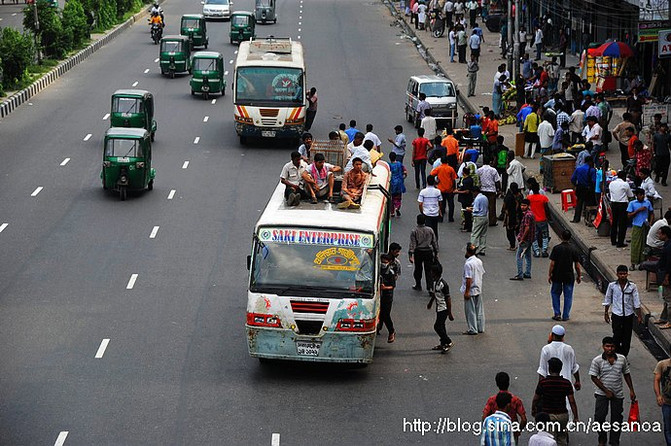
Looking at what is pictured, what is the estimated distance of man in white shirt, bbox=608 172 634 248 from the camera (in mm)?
25188

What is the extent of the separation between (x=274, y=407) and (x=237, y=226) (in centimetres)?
1143

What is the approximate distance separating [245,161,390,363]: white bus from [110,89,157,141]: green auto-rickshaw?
18622 mm

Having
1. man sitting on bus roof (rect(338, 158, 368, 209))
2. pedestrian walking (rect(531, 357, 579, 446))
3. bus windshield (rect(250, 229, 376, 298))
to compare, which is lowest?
pedestrian walking (rect(531, 357, 579, 446))

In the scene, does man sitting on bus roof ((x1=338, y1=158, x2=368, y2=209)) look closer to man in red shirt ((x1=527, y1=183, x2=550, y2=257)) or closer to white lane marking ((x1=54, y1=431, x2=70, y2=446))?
man in red shirt ((x1=527, y1=183, x2=550, y2=257))

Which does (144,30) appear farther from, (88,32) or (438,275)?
(438,275)

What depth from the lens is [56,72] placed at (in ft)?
168

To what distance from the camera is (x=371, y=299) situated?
18391mm

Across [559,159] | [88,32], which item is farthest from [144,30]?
[559,159]

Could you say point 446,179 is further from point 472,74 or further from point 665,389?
point 472,74

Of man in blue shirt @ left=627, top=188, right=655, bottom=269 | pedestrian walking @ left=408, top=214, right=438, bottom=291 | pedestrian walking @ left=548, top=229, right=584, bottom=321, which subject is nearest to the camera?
pedestrian walking @ left=548, top=229, right=584, bottom=321

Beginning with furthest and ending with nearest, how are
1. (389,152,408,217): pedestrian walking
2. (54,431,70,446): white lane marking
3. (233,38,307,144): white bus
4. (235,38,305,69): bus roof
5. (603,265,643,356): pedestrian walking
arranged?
1. (235,38,305,69): bus roof
2. (233,38,307,144): white bus
3. (389,152,408,217): pedestrian walking
4. (603,265,643,356): pedestrian walking
5. (54,431,70,446): white lane marking

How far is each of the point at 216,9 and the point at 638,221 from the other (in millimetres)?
49303

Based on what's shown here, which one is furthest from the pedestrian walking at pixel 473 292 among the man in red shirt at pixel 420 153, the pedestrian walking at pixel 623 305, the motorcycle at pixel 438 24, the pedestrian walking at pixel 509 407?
the motorcycle at pixel 438 24

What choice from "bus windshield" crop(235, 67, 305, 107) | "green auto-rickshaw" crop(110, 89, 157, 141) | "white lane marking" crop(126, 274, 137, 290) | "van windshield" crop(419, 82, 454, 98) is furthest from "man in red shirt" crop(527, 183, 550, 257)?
"van windshield" crop(419, 82, 454, 98)
